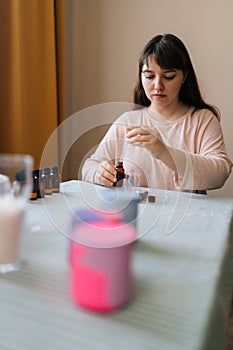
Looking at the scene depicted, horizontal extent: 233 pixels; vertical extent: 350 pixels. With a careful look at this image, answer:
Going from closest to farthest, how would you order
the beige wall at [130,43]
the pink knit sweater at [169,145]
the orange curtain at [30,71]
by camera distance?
the pink knit sweater at [169,145]
the orange curtain at [30,71]
the beige wall at [130,43]

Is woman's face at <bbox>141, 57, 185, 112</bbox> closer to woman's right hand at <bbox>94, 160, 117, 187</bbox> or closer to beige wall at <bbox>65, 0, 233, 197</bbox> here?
woman's right hand at <bbox>94, 160, 117, 187</bbox>

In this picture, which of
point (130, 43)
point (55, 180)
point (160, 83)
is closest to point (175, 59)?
point (160, 83)

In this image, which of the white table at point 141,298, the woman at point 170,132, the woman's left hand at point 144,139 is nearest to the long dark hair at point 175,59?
the woman at point 170,132

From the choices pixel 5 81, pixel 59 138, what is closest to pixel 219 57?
pixel 59 138

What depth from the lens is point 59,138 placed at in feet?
8.12

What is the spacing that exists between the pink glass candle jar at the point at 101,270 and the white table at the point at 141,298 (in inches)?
0.6

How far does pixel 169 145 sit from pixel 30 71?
113 centimetres

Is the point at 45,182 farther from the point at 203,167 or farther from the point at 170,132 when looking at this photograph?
the point at 170,132

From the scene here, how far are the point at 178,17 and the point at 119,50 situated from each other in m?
0.46

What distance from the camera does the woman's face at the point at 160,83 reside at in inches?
50.7

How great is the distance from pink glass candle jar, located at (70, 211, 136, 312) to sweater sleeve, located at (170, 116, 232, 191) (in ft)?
2.18

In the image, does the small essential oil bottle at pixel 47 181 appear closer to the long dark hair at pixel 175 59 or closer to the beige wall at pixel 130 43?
the long dark hair at pixel 175 59

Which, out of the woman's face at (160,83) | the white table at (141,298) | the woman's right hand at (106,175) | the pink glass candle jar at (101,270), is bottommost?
the woman's right hand at (106,175)

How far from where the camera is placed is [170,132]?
146 cm
